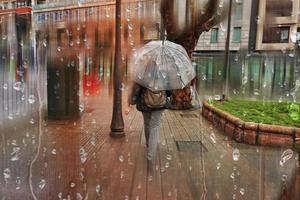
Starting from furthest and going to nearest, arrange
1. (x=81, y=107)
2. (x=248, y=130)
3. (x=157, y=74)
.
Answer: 1. (x=81, y=107)
2. (x=248, y=130)
3. (x=157, y=74)

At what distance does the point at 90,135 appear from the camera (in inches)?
84.5

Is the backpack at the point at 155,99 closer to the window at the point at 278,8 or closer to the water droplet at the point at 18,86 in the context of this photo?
the window at the point at 278,8

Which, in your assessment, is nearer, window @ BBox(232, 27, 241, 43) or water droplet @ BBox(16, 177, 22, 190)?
window @ BBox(232, 27, 241, 43)

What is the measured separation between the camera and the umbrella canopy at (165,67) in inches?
65.9

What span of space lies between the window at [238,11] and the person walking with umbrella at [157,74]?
39 cm

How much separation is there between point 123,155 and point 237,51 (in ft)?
3.14

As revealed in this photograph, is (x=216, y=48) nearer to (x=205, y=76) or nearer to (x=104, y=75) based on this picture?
(x=205, y=76)

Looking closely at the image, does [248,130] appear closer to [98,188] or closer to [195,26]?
[195,26]

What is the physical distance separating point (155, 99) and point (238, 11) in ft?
2.31

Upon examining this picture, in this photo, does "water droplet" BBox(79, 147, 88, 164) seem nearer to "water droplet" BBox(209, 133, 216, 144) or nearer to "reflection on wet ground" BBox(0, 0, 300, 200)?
"reflection on wet ground" BBox(0, 0, 300, 200)

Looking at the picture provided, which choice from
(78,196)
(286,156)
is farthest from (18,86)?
(286,156)

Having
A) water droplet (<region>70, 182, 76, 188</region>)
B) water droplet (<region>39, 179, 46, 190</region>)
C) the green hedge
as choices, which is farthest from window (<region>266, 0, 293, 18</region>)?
water droplet (<region>39, 179, 46, 190</region>)

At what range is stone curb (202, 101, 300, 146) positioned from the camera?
183cm

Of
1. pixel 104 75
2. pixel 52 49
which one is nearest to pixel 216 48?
pixel 104 75
